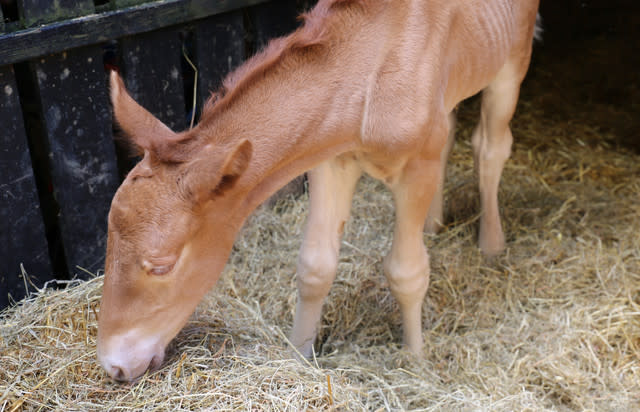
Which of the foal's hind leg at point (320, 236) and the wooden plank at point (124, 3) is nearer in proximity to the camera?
the foal's hind leg at point (320, 236)

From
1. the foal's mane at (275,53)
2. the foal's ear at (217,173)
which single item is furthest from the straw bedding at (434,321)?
the foal's mane at (275,53)

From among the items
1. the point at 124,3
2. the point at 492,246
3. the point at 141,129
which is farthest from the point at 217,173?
the point at 492,246

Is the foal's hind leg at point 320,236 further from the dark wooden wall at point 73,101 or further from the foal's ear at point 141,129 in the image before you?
the dark wooden wall at point 73,101

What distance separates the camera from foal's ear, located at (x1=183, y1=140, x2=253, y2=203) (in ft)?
7.13

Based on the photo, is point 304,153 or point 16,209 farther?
point 16,209

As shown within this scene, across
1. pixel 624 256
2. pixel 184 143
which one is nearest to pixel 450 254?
pixel 624 256

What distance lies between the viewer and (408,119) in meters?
2.70

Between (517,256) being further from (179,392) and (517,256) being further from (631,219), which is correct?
(179,392)

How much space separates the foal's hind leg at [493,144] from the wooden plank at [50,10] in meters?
2.23

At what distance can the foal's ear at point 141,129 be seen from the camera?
2.31 metres

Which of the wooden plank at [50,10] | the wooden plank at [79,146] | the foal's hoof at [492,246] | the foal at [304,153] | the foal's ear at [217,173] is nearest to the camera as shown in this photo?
the foal's ear at [217,173]

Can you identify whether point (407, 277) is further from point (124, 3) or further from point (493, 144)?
point (124, 3)

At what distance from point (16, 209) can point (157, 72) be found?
105 cm

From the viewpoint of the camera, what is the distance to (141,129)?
93.9 inches
